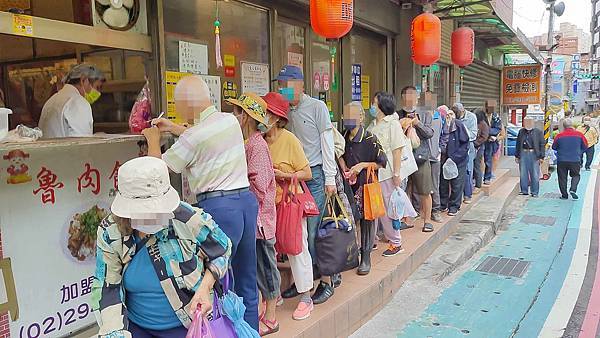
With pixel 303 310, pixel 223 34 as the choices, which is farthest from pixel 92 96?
pixel 303 310

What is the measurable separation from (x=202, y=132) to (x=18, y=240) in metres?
1.30

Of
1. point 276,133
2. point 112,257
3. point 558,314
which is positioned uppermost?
point 276,133

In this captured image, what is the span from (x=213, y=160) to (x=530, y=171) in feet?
31.2

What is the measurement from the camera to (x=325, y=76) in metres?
6.88

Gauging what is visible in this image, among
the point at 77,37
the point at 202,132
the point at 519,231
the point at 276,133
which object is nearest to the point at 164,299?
the point at 202,132

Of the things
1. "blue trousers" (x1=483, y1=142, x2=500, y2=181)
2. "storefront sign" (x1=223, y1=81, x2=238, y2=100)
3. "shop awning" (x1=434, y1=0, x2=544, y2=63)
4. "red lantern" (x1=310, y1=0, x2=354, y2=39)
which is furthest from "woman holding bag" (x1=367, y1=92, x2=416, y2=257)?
"blue trousers" (x1=483, y1=142, x2=500, y2=181)

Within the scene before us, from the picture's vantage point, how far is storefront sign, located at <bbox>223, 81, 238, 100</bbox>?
4910 millimetres

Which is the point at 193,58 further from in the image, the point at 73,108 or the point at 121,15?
the point at 73,108

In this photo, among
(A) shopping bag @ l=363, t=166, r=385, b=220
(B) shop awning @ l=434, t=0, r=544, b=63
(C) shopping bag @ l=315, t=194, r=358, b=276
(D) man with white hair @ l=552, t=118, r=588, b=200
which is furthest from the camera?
(D) man with white hair @ l=552, t=118, r=588, b=200

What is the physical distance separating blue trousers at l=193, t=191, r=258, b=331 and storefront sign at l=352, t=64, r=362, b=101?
4854 mm

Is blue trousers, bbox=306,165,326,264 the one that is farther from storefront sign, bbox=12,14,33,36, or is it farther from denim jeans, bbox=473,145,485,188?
denim jeans, bbox=473,145,485,188

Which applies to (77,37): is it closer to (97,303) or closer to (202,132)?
(202,132)

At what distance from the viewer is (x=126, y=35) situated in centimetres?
372

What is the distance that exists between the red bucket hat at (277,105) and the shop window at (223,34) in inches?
43.6
